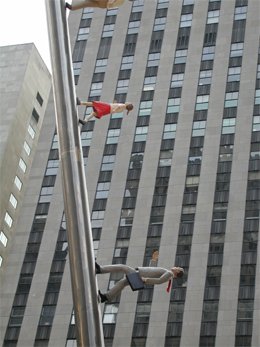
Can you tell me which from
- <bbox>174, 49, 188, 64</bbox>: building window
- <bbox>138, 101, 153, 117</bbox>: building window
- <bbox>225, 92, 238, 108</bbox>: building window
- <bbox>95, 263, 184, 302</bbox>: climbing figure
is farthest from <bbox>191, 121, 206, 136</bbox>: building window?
<bbox>95, 263, 184, 302</bbox>: climbing figure

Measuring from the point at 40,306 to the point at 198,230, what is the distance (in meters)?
17.9

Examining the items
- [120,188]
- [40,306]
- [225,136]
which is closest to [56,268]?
[40,306]

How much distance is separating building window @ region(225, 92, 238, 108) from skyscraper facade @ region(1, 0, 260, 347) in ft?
0.38

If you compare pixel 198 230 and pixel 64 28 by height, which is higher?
pixel 198 230

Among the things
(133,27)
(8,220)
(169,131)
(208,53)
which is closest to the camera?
(169,131)

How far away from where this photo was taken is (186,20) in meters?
102

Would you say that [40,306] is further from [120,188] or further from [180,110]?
[180,110]

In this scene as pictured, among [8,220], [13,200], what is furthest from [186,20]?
[8,220]

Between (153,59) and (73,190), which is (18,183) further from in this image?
(73,190)

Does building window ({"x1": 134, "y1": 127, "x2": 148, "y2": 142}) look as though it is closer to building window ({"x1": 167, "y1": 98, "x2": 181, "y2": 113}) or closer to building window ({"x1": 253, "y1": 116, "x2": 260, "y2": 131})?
building window ({"x1": 167, "y1": 98, "x2": 181, "y2": 113})

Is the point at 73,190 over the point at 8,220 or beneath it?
beneath

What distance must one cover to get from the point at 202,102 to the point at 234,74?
565 centimetres

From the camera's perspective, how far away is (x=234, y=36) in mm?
99438

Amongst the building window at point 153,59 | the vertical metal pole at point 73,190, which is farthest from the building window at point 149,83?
the vertical metal pole at point 73,190
